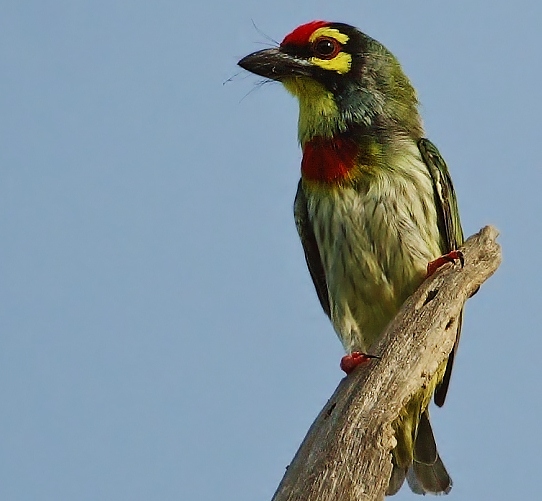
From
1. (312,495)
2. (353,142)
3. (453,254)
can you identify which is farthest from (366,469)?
(353,142)

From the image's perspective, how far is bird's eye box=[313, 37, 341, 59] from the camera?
19.2ft

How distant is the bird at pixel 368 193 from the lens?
5.51 meters

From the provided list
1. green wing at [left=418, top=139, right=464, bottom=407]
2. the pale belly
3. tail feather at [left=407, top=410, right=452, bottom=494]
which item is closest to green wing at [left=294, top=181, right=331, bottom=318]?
the pale belly

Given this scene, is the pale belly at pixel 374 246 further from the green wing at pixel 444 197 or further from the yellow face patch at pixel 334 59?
the yellow face patch at pixel 334 59

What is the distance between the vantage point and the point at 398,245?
17.9ft

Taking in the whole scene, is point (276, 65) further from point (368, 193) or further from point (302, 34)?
point (368, 193)

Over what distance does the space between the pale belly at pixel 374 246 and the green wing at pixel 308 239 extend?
0.25 meters

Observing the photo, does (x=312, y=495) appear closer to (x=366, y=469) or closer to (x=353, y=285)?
(x=366, y=469)

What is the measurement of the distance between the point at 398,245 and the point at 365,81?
1.11 m

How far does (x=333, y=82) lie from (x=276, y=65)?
360 millimetres

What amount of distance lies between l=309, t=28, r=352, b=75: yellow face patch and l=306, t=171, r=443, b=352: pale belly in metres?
0.78

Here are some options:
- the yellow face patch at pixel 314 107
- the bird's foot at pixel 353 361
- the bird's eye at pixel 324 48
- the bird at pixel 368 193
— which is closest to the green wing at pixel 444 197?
the bird at pixel 368 193

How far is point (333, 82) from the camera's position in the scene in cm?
588

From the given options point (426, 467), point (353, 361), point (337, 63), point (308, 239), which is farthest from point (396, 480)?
point (337, 63)
